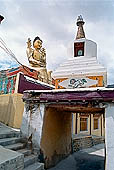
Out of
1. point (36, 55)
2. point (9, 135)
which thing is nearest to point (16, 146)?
point (9, 135)

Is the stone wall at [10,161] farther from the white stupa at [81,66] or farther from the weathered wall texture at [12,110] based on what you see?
the white stupa at [81,66]

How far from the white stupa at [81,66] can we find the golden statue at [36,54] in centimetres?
659

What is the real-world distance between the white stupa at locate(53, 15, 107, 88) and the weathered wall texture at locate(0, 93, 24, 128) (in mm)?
2156

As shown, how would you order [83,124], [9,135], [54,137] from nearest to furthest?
1. [9,135]
2. [54,137]
3. [83,124]

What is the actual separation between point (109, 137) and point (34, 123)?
2589 millimetres

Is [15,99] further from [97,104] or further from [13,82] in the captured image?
[97,104]

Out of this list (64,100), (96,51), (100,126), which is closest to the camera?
(64,100)

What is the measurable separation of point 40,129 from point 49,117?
82cm

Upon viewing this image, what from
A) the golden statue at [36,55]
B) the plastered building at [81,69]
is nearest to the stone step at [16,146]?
the plastered building at [81,69]

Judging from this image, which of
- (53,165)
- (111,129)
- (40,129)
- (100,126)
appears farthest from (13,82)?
(100,126)

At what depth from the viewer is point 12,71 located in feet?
29.4

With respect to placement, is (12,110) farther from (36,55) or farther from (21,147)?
(36,55)

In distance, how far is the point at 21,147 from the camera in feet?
16.0

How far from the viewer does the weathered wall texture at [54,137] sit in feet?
18.0
